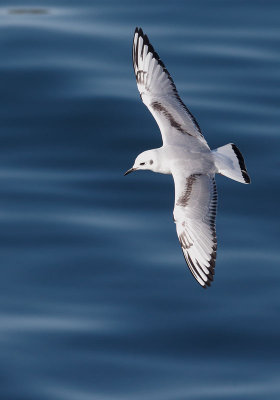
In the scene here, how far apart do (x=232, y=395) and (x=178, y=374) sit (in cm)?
70

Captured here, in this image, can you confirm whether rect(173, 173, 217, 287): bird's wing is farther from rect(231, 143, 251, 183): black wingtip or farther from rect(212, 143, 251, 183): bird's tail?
rect(231, 143, 251, 183): black wingtip

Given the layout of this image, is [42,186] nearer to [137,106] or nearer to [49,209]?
[49,209]

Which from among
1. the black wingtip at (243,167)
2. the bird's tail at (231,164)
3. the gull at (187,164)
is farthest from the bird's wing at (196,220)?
the black wingtip at (243,167)

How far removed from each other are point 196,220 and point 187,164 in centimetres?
65

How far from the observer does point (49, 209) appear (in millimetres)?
14492

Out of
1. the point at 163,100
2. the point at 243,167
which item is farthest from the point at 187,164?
the point at 163,100

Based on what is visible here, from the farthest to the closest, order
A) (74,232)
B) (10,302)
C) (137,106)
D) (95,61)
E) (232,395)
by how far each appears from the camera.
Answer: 1. (95,61)
2. (137,106)
3. (74,232)
4. (10,302)
5. (232,395)

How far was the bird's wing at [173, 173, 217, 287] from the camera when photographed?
11.0m

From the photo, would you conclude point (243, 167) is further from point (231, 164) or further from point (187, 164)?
point (187, 164)

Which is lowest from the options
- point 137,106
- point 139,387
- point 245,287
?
point 139,387

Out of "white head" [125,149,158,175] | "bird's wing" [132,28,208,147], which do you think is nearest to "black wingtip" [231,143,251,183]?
"bird's wing" [132,28,208,147]

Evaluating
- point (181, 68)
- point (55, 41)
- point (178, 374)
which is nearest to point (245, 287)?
point (178, 374)

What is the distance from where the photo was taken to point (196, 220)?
441 inches

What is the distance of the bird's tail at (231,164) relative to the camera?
Answer: 1145 centimetres
